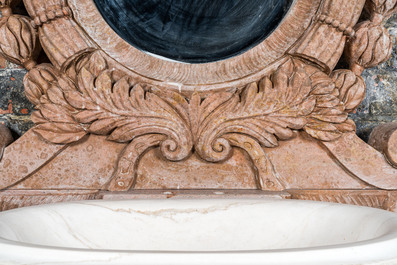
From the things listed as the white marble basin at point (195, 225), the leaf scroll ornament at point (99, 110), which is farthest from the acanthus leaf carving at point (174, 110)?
the white marble basin at point (195, 225)

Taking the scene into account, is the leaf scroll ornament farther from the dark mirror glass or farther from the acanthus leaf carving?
the dark mirror glass

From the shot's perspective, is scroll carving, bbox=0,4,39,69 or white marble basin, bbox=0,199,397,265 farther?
scroll carving, bbox=0,4,39,69

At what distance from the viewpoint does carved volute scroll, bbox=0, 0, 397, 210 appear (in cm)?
152

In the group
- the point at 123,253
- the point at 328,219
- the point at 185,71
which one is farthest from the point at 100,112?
the point at 123,253

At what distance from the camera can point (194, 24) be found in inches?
61.2

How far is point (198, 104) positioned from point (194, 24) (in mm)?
263

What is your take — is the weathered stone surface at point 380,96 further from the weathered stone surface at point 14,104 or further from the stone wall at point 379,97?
the weathered stone surface at point 14,104

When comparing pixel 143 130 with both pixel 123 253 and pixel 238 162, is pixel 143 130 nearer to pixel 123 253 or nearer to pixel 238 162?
pixel 238 162

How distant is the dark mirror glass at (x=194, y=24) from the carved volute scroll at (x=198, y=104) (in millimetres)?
29

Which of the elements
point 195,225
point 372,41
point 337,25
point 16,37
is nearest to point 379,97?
point 372,41

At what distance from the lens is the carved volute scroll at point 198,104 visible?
1518 mm

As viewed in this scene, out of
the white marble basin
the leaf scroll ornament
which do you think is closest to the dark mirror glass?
the leaf scroll ornament

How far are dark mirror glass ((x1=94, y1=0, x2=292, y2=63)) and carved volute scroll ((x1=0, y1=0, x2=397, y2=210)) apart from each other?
29mm

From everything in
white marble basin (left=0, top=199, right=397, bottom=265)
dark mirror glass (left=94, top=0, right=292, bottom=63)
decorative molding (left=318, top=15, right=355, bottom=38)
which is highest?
decorative molding (left=318, top=15, right=355, bottom=38)
